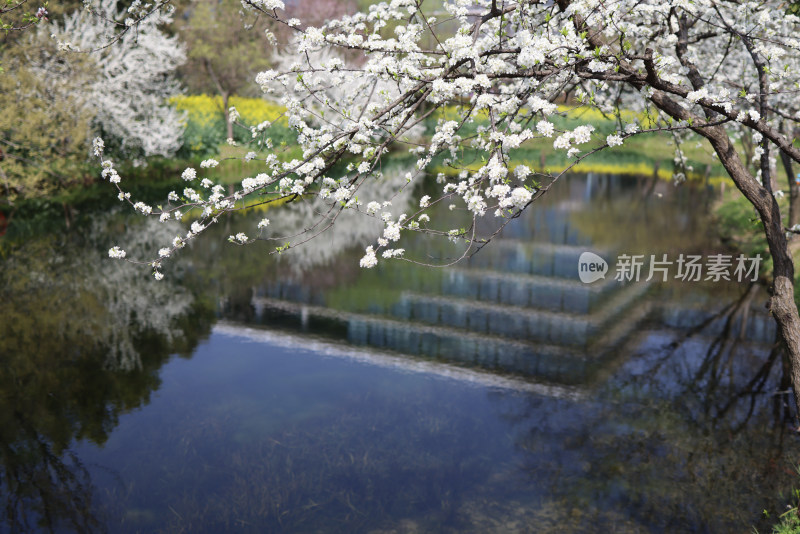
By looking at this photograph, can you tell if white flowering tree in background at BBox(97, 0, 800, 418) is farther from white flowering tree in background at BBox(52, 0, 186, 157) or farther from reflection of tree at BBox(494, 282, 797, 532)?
white flowering tree in background at BBox(52, 0, 186, 157)

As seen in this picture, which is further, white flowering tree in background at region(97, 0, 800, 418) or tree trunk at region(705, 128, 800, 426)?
tree trunk at region(705, 128, 800, 426)

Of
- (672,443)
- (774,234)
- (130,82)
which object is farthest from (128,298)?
(130,82)

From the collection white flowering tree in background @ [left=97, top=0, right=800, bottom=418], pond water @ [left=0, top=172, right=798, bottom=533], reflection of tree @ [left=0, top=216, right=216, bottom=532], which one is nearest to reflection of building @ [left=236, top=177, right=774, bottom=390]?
pond water @ [left=0, top=172, right=798, bottom=533]

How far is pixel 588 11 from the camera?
7051mm

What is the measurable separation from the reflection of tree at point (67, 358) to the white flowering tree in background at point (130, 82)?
1234 centimetres

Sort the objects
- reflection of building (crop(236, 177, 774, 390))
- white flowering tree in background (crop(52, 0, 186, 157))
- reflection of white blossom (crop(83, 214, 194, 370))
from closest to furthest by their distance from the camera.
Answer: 1. reflection of building (crop(236, 177, 774, 390))
2. reflection of white blossom (crop(83, 214, 194, 370))
3. white flowering tree in background (crop(52, 0, 186, 157))

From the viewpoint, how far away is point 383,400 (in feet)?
37.2

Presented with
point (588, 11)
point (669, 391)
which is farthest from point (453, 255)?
point (588, 11)

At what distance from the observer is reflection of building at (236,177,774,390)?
1347cm

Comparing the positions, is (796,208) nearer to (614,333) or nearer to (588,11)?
(614,333)

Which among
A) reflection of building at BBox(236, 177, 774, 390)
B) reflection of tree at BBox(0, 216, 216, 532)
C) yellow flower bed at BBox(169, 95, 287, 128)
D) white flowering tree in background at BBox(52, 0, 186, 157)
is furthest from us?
yellow flower bed at BBox(169, 95, 287, 128)

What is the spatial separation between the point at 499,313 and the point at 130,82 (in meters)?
24.0

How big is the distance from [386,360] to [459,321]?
270 centimetres

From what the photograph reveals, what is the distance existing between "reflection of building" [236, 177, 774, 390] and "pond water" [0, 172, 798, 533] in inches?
2.9
